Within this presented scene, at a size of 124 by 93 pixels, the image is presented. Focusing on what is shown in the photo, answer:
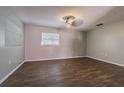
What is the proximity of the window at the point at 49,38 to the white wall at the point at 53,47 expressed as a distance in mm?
222

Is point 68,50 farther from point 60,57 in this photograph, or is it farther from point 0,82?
point 0,82

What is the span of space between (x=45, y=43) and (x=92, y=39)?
2964 mm

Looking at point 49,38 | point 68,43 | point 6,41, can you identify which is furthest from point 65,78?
point 68,43

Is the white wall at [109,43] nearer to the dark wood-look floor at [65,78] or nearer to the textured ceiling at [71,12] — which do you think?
the textured ceiling at [71,12]

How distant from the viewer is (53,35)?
5.95 metres

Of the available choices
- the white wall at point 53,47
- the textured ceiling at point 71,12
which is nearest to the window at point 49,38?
the white wall at point 53,47

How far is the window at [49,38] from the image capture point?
18.7 ft

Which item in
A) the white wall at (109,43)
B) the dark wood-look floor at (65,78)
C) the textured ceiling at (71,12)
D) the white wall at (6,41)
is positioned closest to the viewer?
the dark wood-look floor at (65,78)

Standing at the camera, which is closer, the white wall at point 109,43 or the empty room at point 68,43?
the empty room at point 68,43

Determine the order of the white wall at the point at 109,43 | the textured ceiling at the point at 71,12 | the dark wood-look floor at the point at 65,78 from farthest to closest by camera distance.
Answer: the white wall at the point at 109,43
the textured ceiling at the point at 71,12
the dark wood-look floor at the point at 65,78

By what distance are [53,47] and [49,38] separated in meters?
0.58

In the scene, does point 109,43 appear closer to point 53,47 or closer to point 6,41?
point 53,47

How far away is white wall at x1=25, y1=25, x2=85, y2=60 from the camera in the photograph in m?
5.29

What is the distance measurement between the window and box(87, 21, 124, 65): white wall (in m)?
2.29
